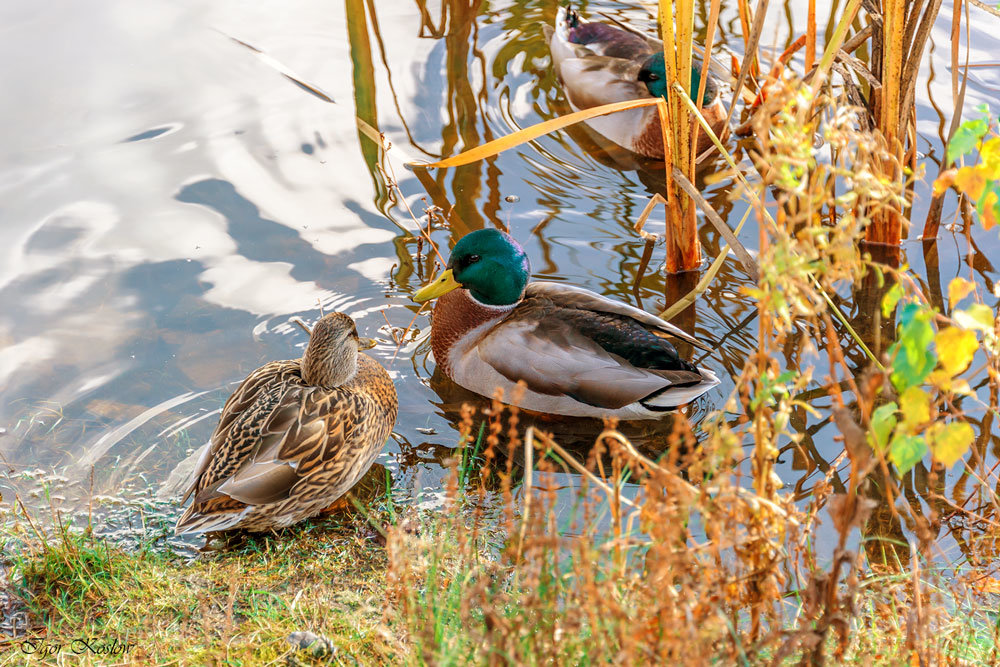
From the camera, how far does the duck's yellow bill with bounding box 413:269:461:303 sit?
461 cm

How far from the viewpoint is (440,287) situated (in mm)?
4629

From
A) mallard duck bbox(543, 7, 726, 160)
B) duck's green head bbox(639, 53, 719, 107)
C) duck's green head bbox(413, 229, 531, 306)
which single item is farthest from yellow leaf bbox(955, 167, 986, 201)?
duck's green head bbox(639, 53, 719, 107)

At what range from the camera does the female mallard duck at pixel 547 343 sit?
4242mm

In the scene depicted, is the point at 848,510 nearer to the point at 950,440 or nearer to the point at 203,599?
the point at 950,440

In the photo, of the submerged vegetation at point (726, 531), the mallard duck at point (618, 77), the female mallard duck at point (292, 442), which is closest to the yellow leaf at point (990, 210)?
the submerged vegetation at point (726, 531)

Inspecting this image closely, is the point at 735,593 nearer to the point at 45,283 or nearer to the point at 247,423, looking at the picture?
the point at 247,423

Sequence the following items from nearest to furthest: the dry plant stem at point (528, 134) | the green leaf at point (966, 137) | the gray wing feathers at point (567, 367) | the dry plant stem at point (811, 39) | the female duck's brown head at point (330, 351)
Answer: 1. the green leaf at point (966, 137)
2. the female duck's brown head at point (330, 351)
3. the dry plant stem at point (528, 134)
4. the gray wing feathers at point (567, 367)
5. the dry plant stem at point (811, 39)

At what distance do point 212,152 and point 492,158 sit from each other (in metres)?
1.66

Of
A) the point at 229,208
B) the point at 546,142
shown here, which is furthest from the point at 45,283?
the point at 546,142

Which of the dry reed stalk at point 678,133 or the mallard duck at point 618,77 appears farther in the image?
the mallard duck at point 618,77

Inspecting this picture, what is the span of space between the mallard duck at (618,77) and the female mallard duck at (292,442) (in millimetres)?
2874

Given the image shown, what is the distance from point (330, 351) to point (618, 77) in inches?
129

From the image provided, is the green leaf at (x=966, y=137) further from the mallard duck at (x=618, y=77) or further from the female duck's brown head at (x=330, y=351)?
the mallard duck at (x=618, y=77)

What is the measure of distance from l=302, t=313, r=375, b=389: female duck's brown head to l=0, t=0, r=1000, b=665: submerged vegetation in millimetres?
575
